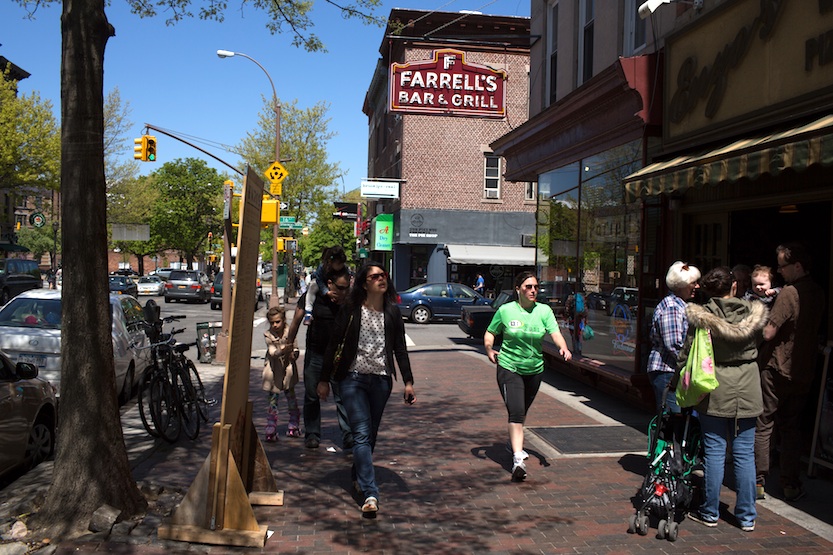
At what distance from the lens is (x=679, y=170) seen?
7.60 metres

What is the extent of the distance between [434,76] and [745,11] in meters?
9.98

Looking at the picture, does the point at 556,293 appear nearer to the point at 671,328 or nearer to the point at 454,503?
the point at 671,328

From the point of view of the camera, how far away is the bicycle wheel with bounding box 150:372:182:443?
717 centimetres

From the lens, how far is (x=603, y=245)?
428 inches

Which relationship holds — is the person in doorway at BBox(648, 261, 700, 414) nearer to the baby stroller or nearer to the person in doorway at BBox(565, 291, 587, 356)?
the baby stroller

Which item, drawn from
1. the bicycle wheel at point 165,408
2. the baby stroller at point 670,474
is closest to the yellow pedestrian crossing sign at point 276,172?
the bicycle wheel at point 165,408

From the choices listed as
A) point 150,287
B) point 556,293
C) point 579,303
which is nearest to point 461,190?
point 556,293

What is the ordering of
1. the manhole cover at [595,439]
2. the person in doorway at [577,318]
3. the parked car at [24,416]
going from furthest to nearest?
the person in doorway at [577,318] < the manhole cover at [595,439] < the parked car at [24,416]

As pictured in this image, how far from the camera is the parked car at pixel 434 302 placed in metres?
25.6

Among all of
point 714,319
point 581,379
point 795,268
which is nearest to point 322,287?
point 714,319

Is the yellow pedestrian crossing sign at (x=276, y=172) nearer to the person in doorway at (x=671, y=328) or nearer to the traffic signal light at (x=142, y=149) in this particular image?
the traffic signal light at (x=142, y=149)

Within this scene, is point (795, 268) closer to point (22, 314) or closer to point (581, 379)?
point (581, 379)

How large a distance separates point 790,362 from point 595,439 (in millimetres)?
2491

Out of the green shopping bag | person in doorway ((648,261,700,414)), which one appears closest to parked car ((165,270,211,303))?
person in doorway ((648,261,700,414))
